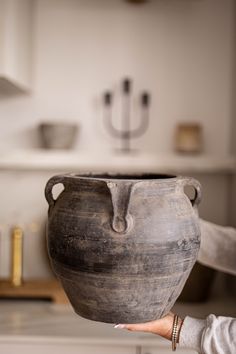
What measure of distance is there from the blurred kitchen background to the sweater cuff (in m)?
0.84

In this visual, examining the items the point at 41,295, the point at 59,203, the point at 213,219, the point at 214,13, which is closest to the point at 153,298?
the point at 59,203

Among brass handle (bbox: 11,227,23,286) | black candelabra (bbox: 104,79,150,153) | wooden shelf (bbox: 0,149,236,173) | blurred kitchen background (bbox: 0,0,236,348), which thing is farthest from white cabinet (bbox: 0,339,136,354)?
black candelabra (bbox: 104,79,150,153)

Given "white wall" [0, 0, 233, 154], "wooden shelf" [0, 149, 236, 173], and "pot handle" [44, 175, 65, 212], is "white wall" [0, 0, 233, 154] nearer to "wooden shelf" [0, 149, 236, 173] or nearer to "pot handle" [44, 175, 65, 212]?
"wooden shelf" [0, 149, 236, 173]

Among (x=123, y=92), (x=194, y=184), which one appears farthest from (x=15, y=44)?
(x=194, y=184)

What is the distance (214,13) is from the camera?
1.91 m

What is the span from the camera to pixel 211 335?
1042 millimetres

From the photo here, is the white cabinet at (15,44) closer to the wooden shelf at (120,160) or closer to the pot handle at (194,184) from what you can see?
the wooden shelf at (120,160)

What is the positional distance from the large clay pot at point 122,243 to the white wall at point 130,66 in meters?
1.08

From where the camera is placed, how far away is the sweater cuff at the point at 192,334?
1067 mm

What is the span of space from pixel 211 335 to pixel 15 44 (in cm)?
111

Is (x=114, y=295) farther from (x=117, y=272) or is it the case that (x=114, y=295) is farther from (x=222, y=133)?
(x=222, y=133)

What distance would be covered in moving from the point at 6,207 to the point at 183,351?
0.97 meters

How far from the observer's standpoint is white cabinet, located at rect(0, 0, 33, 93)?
4.74ft

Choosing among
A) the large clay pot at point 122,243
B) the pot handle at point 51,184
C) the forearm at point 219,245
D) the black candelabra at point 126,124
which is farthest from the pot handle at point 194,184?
the black candelabra at point 126,124
